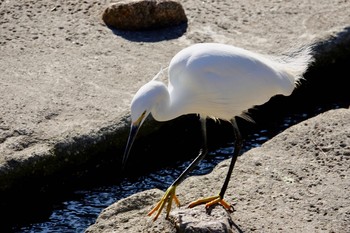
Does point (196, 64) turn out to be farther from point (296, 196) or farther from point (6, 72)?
point (6, 72)

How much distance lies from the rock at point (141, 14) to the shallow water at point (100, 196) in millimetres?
1783

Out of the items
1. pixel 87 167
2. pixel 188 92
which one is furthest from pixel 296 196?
pixel 87 167

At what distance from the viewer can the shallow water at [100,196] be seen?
18.4ft

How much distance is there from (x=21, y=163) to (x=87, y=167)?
0.61m

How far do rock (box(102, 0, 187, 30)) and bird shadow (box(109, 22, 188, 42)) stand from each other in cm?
5

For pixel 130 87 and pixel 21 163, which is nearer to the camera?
pixel 21 163

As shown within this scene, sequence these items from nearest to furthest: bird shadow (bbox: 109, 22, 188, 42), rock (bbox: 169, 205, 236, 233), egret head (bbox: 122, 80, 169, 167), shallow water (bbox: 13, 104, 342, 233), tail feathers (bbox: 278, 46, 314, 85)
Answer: rock (bbox: 169, 205, 236, 233) < egret head (bbox: 122, 80, 169, 167) < tail feathers (bbox: 278, 46, 314, 85) < shallow water (bbox: 13, 104, 342, 233) < bird shadow (bbox: 109, 22, 188, 42)

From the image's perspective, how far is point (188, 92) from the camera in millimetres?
4883

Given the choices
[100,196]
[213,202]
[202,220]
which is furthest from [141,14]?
[202,220]

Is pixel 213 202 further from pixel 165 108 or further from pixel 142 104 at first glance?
pixel 142 104

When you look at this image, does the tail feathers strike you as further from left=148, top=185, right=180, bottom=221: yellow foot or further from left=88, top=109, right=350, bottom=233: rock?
left=148, top=185, right=180, bottom=221: yellow foot

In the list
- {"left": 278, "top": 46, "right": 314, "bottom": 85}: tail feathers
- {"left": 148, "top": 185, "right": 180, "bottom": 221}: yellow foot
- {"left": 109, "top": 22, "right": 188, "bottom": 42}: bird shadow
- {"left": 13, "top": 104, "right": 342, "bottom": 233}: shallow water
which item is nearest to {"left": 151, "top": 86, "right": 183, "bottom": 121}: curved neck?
{"left": 148, "top": 185, "right": 180, "bottom": 221}: yellow foot

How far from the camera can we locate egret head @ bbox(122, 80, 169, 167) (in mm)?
4539

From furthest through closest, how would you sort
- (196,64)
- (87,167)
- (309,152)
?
(87,167)
(309,152)
(196,64)
